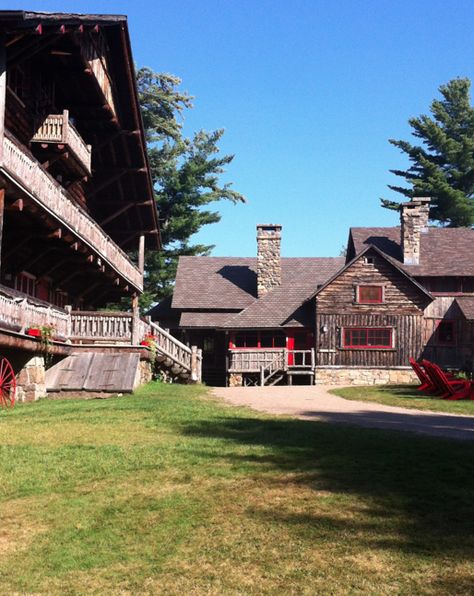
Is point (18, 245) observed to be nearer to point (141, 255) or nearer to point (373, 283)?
point (141, 255)

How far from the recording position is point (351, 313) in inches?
1364

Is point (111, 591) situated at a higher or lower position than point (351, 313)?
lower

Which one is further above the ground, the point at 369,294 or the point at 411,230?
the point at 411,230

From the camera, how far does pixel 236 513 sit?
6387 millimetres

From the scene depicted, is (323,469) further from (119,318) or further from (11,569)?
(119,318)

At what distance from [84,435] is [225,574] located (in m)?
6.08

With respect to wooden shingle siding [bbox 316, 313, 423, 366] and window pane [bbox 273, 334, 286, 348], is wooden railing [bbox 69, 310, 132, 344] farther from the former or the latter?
window pane [bbox 273, 334, 286, 348]

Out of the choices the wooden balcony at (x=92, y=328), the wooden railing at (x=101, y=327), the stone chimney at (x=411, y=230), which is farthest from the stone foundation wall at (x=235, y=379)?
the wooden railing at (x=101, y=327)

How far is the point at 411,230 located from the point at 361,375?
8.92m

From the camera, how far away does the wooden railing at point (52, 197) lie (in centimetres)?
1446

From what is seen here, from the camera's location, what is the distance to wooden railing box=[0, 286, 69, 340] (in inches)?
609

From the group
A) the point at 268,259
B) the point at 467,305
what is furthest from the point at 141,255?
the point at 467,305

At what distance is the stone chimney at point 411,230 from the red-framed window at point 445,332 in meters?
3.84

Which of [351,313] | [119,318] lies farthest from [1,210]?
[351,313]
